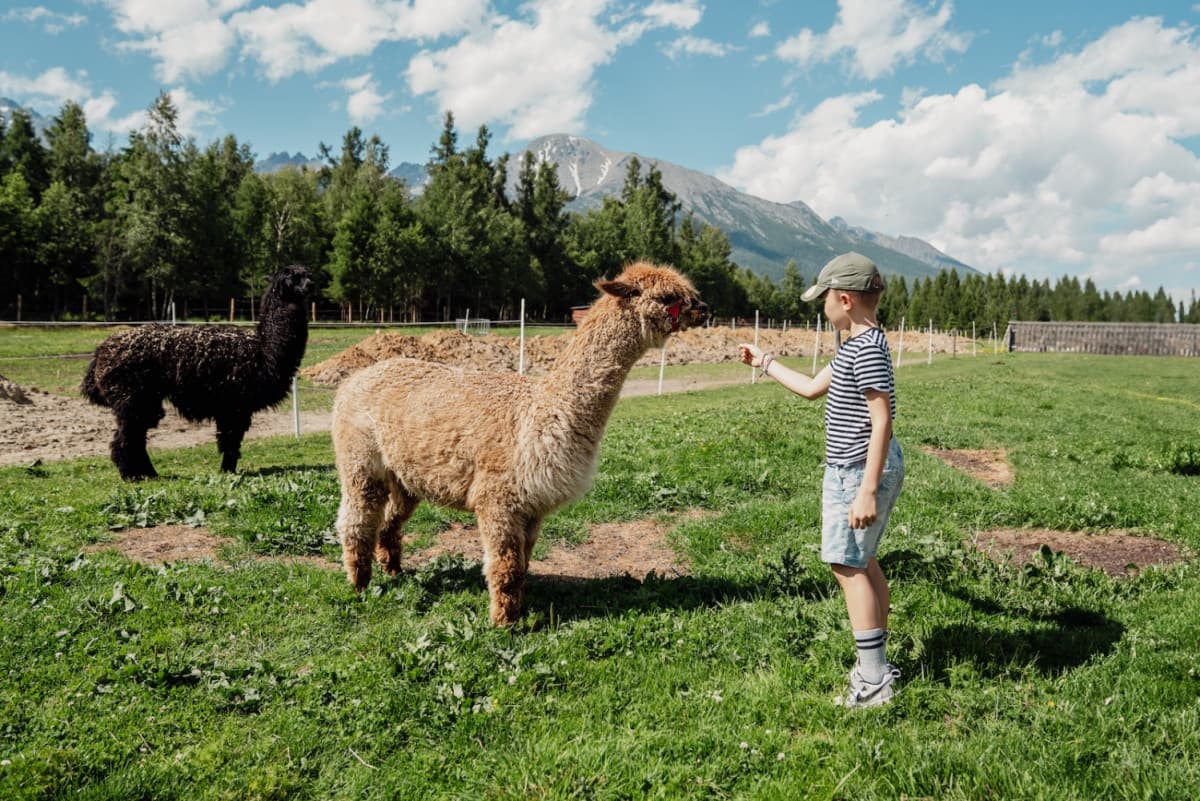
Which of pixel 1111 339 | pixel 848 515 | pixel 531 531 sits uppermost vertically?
pixel 1111 339

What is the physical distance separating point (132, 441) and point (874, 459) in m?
9.42

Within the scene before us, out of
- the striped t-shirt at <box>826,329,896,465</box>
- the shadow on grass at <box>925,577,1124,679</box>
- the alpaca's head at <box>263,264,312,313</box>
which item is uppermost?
the alpaca's head at <box>263,264,312,313</box>

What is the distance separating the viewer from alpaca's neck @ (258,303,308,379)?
10.1 m

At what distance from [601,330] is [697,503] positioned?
3.60 metres

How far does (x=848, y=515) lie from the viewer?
372 cm

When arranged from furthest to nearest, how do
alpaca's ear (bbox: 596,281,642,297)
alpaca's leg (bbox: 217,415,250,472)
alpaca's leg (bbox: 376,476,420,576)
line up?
1. alpaca's leg (bbox: 217,415,250,472)
2. alpaca's leg (bbox: 376,476,420,576)
3. alpaca's ear (bbox: 596,281,642,297)

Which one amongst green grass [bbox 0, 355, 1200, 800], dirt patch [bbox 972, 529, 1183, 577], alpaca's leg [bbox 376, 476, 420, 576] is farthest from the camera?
dirt patch [bbox 972, 529, 1183, 577]

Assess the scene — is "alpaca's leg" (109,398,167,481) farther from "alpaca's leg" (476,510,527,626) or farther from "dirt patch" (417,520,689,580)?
"alpaca's leg" (476,510,527,626)

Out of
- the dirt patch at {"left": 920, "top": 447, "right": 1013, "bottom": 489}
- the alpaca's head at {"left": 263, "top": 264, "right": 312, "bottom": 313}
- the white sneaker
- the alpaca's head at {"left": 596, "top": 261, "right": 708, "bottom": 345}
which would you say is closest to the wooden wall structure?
the dirt patch at {"left": 920, "top": 447, "right": 1013, "bottom": 489}

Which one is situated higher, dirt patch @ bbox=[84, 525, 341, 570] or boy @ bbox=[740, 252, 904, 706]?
boy @ bbox=[740, 252, 904, 706]

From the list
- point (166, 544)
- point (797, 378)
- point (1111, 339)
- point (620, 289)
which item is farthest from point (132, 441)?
point (1111, 339)

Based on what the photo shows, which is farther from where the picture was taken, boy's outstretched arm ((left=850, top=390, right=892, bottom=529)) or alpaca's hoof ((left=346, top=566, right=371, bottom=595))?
alpaca's hoof ((left=346, top=566, right=371, bottom=595))

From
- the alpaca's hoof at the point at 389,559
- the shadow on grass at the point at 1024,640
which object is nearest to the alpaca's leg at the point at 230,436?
the alpaca's hoof at the point at 389,559

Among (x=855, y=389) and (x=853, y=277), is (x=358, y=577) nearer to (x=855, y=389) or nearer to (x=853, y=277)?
(x=855, y=389)
